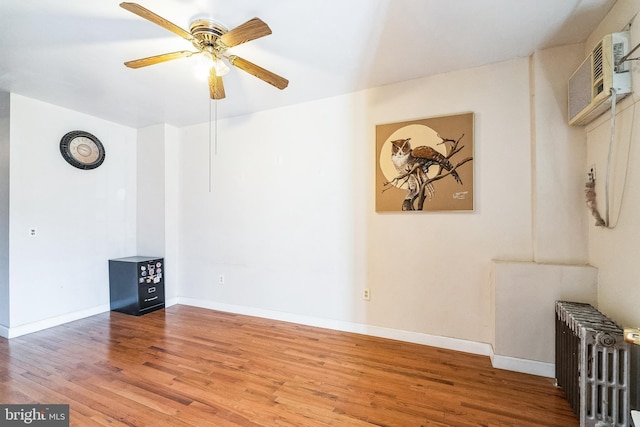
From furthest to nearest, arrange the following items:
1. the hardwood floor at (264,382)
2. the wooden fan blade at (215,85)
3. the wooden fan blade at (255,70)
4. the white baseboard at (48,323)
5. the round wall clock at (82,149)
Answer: the round wall clock at (82,149), the white baseboard at (48,323), the wooden fan blade at (215,85), the wooden fan blade at (255,70), the hardwood floor at (264,382)

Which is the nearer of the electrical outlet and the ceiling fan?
the electrical outlet

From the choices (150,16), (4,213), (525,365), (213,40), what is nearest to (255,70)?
(213,40)

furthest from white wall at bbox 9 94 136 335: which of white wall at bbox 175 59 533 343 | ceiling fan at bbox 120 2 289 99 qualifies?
ceiling fan at bbox 120 2 289 99

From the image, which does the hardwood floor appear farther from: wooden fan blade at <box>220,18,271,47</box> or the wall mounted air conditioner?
wooden fan blade at <box>220,18,271,47</box>

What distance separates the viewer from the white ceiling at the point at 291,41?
5.56 feet

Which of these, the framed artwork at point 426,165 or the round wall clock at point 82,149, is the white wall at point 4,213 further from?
the framed artwork at point 426,165

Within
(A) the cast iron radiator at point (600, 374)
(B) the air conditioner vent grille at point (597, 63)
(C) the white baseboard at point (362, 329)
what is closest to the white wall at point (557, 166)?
(B) the air conditioner vent grille at point (597, 63)

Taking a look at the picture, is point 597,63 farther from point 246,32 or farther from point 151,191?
point 151,191

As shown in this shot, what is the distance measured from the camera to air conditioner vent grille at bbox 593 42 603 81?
1.61 metres

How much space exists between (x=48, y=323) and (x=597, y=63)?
533 centimetres

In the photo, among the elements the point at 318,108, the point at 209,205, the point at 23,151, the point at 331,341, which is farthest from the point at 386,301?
the point at 23,151

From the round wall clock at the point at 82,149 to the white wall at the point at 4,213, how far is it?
445 millimetres

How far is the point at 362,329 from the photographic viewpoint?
2.82 meters

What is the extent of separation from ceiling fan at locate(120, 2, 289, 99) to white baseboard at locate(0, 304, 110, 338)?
3004 mm
